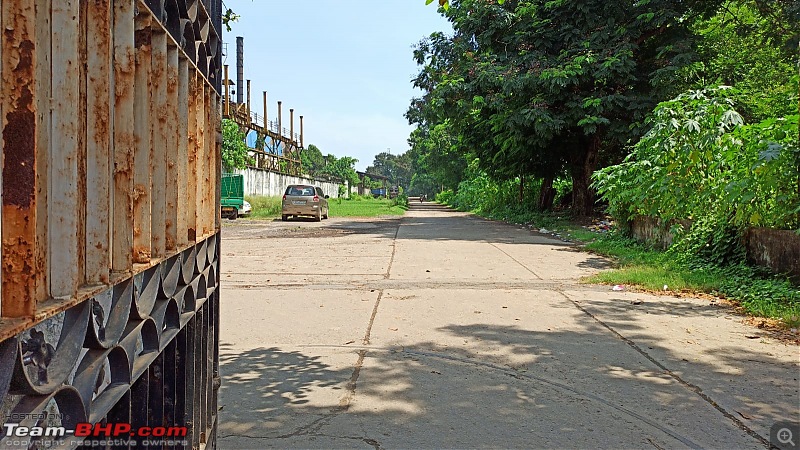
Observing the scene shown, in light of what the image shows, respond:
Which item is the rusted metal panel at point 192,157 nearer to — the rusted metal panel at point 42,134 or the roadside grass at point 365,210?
the rusted metal panel at point 42,134

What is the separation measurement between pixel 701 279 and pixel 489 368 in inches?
193

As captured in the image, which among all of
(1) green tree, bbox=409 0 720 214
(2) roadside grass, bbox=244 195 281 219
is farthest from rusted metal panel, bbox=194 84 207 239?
(2) roadside grass, bbox=244 195 281 219

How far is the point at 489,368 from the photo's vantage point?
4.62 metres

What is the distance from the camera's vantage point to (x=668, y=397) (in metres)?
3.97

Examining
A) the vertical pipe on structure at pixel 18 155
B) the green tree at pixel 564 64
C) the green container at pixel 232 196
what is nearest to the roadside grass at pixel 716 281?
the vertical pipe on structure at pixel 18 155

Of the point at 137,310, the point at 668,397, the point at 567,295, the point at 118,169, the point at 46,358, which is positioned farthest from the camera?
the point at 567,295

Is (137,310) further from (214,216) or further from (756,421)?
(756,421)

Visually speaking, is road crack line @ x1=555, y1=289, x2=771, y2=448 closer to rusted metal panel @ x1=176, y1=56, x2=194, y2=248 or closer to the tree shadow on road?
the tree shadow on road

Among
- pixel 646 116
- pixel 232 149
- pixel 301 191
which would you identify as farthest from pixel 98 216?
pixel 232 149

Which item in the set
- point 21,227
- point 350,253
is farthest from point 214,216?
point 350,253

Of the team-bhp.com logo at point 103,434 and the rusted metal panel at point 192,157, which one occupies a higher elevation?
the rusted metal panel at point 192,157

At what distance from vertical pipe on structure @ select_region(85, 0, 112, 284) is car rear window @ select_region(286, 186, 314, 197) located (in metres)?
25.2

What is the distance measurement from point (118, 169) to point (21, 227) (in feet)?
1.58

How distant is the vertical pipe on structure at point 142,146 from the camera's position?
170 centimetres
